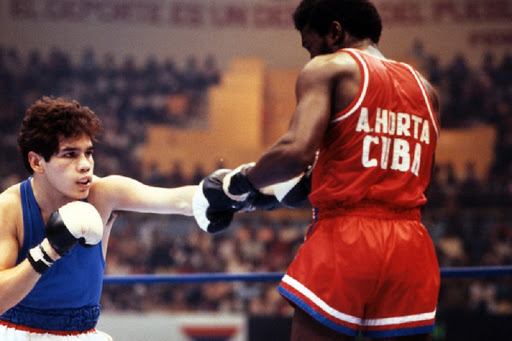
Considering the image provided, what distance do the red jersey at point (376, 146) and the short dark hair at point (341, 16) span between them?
0.43ft

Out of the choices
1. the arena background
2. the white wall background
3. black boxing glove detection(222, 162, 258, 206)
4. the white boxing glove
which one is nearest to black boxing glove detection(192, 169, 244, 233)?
black boxing glove detection(222, 162, 258, 206)

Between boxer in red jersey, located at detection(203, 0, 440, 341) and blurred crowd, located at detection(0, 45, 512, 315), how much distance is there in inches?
186

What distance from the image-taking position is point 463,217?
8.94 metres

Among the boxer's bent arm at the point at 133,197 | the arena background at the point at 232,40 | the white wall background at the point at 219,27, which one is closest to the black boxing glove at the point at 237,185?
the boxer's bent arm at the point at 133,197

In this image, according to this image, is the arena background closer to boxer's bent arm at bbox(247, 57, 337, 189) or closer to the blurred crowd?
the blurred crowd

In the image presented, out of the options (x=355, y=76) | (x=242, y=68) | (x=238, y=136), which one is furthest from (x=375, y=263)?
(x=242, y=68)

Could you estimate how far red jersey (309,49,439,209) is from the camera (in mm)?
1945

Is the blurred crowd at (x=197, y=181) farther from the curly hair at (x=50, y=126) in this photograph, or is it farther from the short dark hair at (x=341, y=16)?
the curly hair at (x=50, y=126)

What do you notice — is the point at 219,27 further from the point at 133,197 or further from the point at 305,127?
the point at 305,127

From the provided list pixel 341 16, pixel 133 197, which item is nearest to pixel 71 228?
pixel 133 197

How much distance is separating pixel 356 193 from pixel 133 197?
108 cm

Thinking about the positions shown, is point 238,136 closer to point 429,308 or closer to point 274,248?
point 274,248

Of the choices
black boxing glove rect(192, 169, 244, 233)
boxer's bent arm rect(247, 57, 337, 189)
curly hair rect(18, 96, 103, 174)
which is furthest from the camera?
curly hair rect(18, 96, 103, 174)

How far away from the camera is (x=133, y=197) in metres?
2.62
